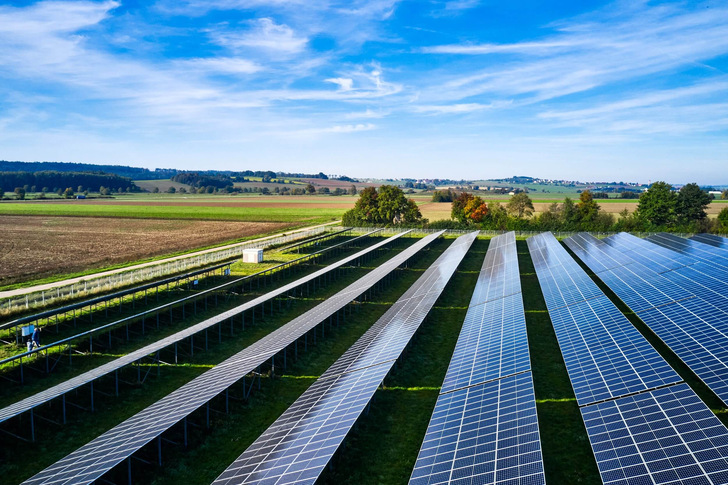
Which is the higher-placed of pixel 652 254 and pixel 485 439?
pixel 652 254

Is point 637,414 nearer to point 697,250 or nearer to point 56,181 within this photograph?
point 697,250

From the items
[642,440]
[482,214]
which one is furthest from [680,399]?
[482,214]

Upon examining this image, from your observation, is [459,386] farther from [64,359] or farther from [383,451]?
[64,359]

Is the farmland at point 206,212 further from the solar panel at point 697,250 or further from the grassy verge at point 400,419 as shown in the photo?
the grassy verge at point 400,419

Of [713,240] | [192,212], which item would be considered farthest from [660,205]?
[192,212]

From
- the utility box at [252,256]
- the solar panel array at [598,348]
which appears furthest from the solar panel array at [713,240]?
the utility box at [252,256]

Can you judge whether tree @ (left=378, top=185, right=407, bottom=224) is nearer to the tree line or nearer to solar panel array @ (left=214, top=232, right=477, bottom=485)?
solar panel array @ (left=214, top=232, right=477, bottom=485)
